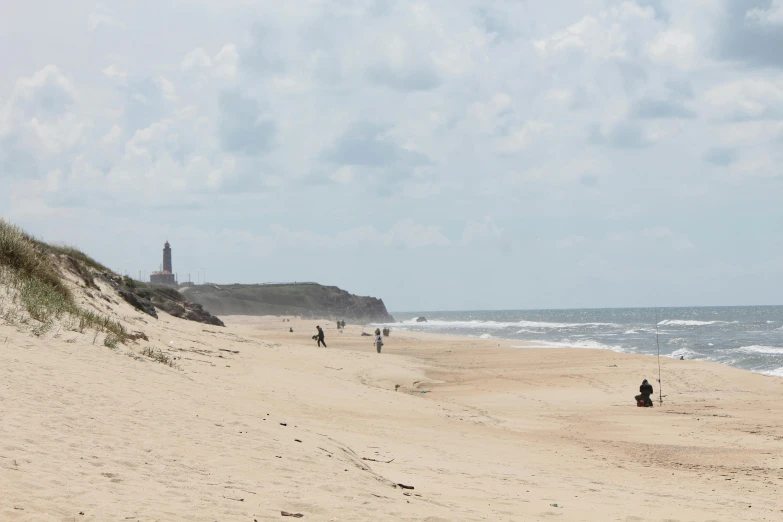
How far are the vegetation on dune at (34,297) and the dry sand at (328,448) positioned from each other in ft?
2.25

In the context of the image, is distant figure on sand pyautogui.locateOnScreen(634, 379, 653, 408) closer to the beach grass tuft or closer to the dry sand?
the dry sand

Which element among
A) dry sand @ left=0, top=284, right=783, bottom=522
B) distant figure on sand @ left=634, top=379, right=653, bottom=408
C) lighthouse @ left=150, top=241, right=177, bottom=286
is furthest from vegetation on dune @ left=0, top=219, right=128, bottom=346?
lighthouse @ left=150, top=241, right=177, bottom=286

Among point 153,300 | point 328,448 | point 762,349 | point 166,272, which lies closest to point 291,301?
point 166,272

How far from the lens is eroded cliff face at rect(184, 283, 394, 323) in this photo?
103 m

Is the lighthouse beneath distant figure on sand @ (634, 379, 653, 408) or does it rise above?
above

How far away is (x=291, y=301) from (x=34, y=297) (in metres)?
103

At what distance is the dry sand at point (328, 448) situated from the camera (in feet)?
20.3

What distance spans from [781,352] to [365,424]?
110ft

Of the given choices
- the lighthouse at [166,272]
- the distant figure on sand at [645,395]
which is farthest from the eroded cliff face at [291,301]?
the distant figure on sand at [645,395]

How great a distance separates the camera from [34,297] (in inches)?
550

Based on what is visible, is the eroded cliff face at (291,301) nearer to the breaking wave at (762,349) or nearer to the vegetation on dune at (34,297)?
the breaking wave at (762,349)

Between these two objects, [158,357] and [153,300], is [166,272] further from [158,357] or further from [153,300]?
[158,357]

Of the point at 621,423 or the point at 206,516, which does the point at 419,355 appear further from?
the point at 206,516

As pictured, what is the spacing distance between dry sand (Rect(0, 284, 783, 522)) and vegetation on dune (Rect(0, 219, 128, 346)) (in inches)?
27.0
